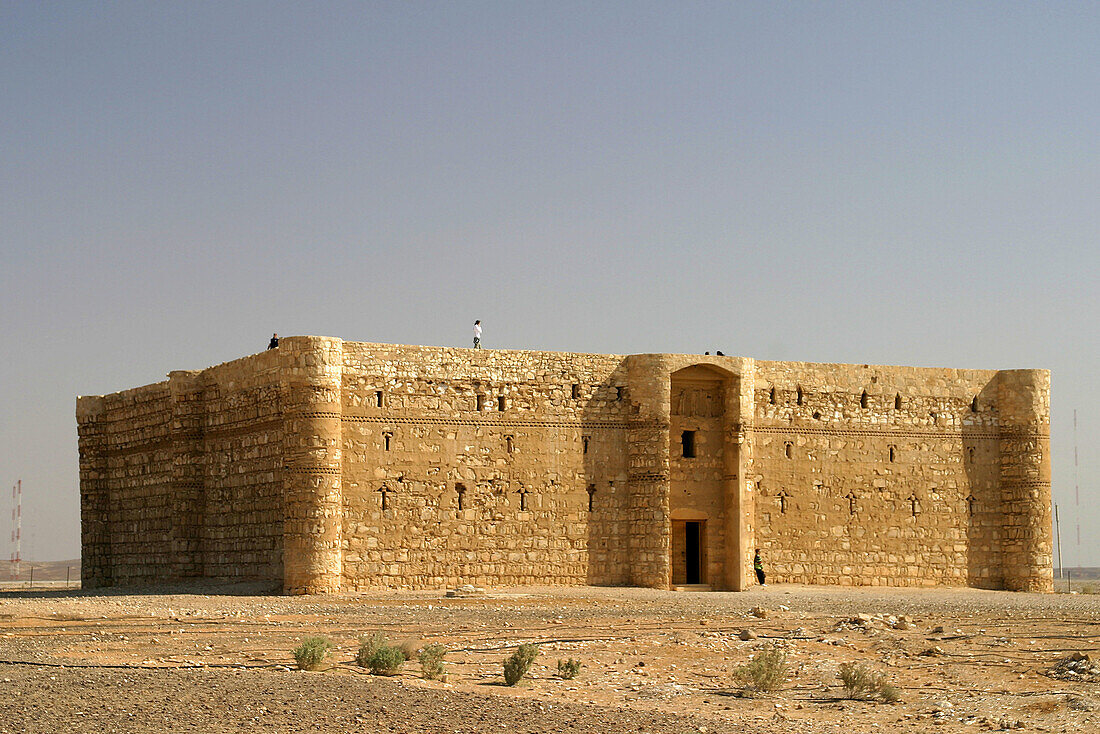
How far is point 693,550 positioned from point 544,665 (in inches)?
551

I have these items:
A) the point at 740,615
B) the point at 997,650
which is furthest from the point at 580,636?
the point at 997,650

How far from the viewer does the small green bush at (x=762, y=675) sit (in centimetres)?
1560

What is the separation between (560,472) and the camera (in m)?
29.2

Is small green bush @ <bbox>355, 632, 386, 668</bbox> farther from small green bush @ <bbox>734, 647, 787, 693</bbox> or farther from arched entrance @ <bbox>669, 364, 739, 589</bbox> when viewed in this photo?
arched entrance @ <bbox>669, 364, 739, 589</bbox>

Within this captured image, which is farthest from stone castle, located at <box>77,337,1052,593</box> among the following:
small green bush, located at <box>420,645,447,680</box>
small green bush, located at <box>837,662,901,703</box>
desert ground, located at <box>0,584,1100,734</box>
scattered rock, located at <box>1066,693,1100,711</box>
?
scattered rock, located at <box>1066,693,1100,711</box>

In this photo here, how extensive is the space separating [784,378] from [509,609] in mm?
9938

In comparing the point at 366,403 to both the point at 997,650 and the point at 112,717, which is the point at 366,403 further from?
the point at 112,717

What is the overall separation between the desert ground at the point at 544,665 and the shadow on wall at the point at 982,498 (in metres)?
6.35

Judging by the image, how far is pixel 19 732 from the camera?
1185 cm

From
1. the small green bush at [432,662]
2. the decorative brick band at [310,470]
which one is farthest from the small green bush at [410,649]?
the decorative brick band at [310,470]

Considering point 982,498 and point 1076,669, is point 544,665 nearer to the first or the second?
point 1076,669

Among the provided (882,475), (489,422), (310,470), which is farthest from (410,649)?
(882,475)

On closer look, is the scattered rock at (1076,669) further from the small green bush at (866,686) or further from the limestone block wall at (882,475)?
the limestone block wall at (882,475)

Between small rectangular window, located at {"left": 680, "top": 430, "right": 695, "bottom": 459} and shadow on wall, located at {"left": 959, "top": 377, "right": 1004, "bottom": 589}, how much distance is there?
6880mm
